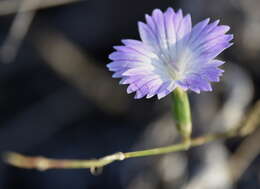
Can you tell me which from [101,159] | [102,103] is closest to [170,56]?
[101,159]

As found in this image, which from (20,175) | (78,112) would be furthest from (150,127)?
(20,175)

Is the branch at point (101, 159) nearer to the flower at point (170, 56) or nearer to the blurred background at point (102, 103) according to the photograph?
the flower at point (170, 56)

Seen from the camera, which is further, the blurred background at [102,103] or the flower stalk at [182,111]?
the blurred background at [102,103]

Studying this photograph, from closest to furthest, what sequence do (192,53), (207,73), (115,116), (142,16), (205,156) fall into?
(207,73), (192,53), (205,156), (115,116), (142,16)

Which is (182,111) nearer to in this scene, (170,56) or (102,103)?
(170,56)

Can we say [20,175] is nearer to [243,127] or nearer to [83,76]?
[83,76]

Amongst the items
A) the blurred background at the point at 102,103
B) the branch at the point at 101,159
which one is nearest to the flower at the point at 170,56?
the branch at the point at 101,159

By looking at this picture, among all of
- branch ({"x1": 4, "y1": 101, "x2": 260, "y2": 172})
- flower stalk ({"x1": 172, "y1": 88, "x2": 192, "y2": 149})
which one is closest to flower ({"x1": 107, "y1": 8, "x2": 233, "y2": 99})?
flower stalk ({"x1": 172, "y1": 88, "x2": 192, "y2": 149})
